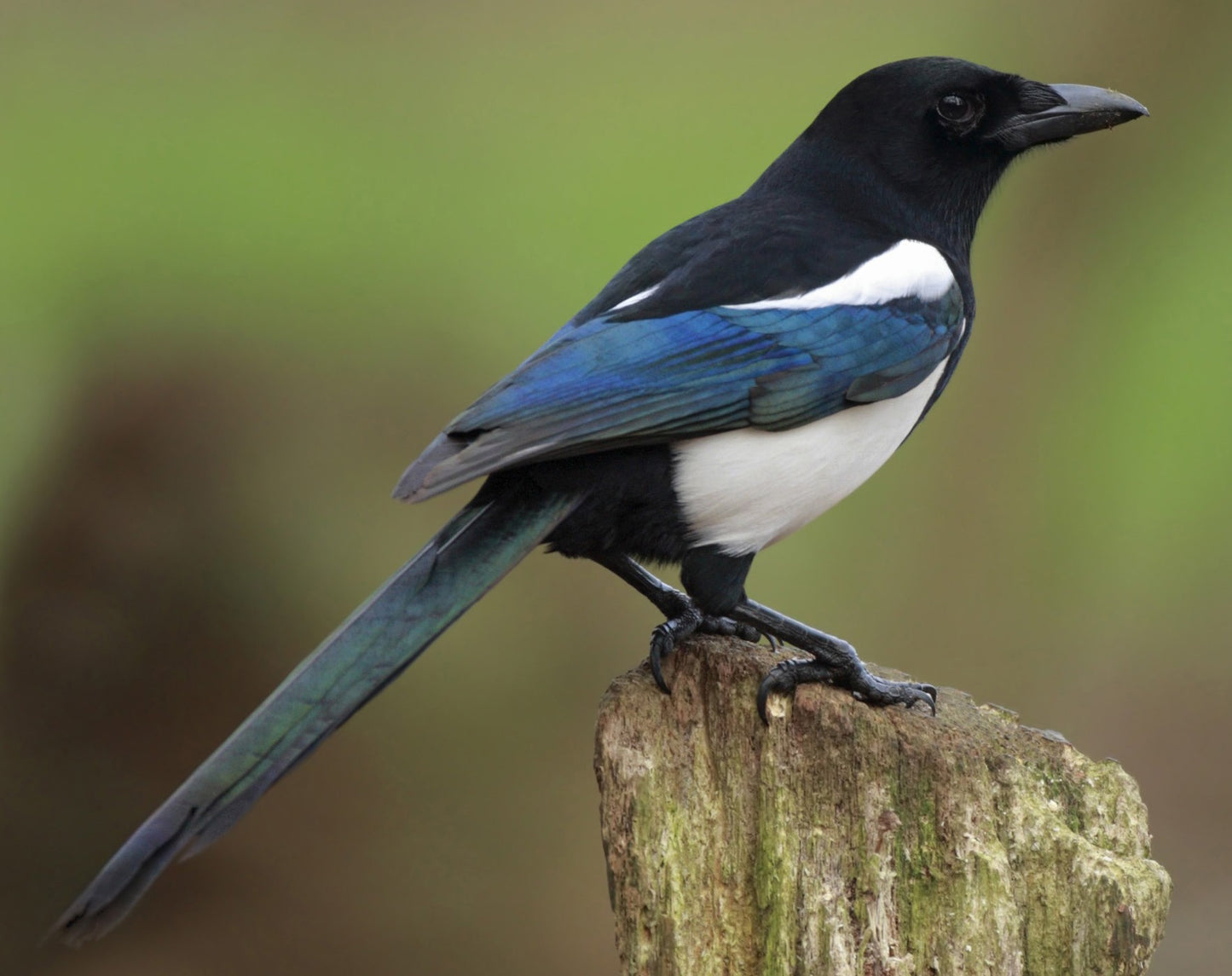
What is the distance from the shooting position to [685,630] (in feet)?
8.29

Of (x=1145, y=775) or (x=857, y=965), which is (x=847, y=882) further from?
(x=1145, y=775)

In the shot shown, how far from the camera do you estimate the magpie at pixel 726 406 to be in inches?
79.5

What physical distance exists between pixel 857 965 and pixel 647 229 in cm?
364

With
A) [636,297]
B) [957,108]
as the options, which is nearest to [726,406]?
[636,297]

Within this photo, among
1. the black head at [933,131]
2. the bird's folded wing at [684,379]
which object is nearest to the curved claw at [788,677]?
the bird's folded wing at [684,379]

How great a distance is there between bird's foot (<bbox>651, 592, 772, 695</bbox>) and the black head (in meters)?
0.76

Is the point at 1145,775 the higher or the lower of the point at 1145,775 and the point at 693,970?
the lower

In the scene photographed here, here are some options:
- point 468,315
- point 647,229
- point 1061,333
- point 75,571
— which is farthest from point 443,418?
point 1061,333

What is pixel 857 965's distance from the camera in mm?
2029

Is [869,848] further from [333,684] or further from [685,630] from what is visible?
[333,684]

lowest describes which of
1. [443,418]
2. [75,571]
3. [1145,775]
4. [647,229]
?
[1145,775]

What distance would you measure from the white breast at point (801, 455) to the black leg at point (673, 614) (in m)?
0.18

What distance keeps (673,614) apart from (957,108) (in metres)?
1.03

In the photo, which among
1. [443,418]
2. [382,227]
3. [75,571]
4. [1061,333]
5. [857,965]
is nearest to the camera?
[857,965]
